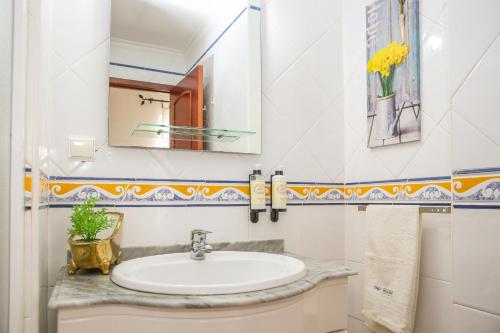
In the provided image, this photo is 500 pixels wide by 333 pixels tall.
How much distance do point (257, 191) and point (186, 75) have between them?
0.52m

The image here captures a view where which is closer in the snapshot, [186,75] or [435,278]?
[435,278]

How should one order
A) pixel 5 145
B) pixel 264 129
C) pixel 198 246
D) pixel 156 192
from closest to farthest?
1. pixel 5 145
2. pixel 198 246
3. pixel 156 192
4. pixel 264 129

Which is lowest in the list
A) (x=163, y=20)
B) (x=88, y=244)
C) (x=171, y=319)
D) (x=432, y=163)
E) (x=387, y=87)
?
(x=171, y=319)

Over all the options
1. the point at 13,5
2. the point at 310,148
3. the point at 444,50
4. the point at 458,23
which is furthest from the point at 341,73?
the point at 13,5

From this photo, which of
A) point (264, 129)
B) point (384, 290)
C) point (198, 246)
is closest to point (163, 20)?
point (264, 129)

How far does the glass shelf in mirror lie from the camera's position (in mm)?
1299

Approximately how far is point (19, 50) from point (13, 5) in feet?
0.34

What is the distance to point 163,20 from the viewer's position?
137 centimetres

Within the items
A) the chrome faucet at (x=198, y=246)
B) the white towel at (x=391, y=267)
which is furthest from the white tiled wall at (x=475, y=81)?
the chrome faucet at (x=198, y=246)

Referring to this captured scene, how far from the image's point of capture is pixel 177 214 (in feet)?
4.39

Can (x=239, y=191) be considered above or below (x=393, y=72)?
below

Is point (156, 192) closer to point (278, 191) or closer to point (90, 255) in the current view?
Result: point (90, 255)

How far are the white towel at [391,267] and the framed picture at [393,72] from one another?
1.01ft

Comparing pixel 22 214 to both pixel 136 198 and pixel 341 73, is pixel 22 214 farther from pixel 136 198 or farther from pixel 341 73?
pixel 341 73
